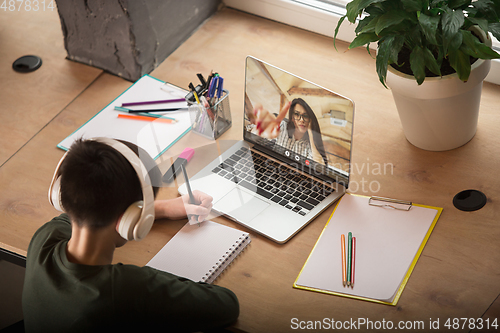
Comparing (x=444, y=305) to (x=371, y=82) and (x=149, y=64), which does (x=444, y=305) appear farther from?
(x=149, y=64)

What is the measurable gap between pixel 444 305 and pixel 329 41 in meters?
1.00

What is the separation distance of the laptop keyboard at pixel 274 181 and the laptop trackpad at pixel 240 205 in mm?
24

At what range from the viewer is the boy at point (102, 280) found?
3.10ft

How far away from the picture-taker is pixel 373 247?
3.59ft

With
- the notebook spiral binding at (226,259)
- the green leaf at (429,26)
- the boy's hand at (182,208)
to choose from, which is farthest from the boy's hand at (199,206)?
the green leaf at (429,26)

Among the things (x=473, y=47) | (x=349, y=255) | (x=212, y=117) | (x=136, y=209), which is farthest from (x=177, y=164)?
(x=473, y=47)

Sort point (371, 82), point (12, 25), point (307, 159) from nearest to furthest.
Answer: point (307, 159) → point (371, 82) → point (12, 25)

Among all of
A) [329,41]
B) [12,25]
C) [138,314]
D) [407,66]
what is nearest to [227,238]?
[138,314]

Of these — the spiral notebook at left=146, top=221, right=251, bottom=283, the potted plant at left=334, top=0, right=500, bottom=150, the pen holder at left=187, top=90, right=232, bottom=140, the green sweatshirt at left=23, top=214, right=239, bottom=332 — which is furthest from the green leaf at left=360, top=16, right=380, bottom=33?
the green sweatshirt at left=23, top=214, right=239, bottom=332

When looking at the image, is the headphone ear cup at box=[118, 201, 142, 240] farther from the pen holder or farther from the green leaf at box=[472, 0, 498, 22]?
the green leaf at box=[472, 0, 498, 22]

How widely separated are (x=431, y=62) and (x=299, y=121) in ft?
1.06

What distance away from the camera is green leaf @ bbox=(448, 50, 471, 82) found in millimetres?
1066

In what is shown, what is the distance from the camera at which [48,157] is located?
4.66 feet

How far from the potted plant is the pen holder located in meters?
0.42
